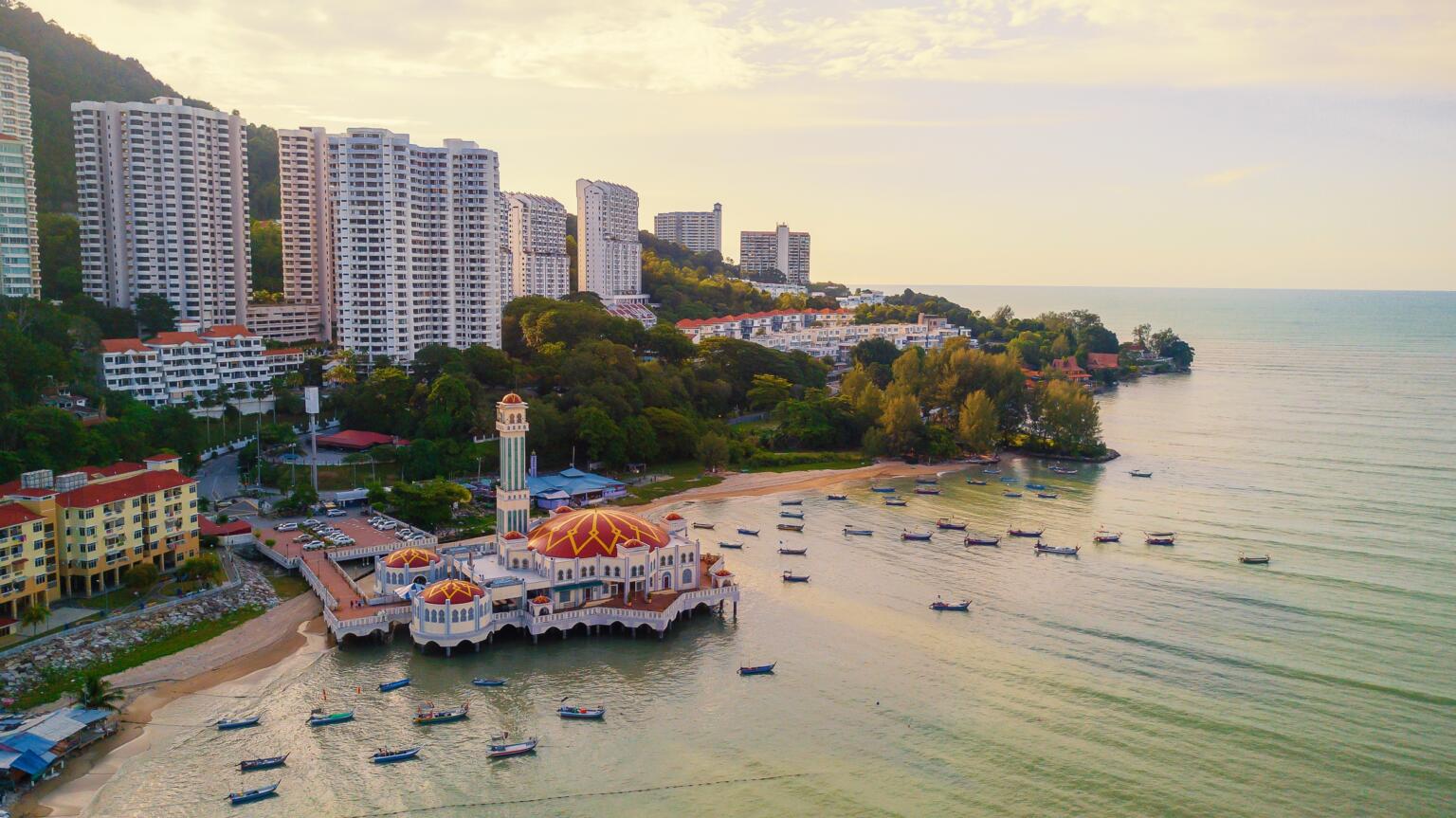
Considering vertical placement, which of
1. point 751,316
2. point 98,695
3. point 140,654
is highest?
point 751,316

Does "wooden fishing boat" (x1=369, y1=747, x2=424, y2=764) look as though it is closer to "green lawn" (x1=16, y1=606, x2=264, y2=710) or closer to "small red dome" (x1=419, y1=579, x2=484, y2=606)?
"small red dome" (x1=419, y1=579, x2=484, y2=606)

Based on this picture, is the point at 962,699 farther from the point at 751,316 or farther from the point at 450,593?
the point at 751,316

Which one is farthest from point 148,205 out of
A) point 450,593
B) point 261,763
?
point 261,763

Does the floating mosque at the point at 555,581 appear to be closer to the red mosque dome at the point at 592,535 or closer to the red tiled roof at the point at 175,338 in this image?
the red mosque dome at the point at 592,535

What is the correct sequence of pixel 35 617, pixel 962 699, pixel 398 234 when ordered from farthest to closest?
1. pixel 398 234
2. pixel 962 699
3. pixel 35 617

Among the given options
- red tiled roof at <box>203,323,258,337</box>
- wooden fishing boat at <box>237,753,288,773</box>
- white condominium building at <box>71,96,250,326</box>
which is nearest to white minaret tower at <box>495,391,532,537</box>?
wooden fishing boat at <box>237,753,288,773</box>

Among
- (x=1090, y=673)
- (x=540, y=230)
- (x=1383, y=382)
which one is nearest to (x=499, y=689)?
(x=1090, y=673)

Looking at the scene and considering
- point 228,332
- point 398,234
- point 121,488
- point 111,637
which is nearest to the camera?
point 111,637
